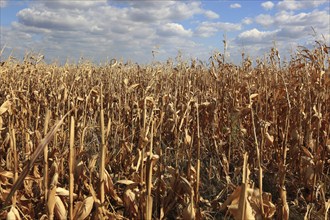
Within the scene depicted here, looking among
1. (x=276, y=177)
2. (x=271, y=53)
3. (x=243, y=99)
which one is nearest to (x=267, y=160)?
(x=276, y=177)

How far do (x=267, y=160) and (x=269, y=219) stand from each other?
186cm

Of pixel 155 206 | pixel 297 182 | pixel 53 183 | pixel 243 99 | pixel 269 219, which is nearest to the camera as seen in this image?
pixel 53 183

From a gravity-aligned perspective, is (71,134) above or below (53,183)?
above

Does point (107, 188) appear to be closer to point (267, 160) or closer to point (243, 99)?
point (267, 160)

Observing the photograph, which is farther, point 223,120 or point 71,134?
point 223,120

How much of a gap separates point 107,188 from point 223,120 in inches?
94.3

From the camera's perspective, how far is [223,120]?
4395mm

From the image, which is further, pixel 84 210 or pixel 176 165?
pixel 176 165

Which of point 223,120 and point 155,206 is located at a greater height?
point 223,120

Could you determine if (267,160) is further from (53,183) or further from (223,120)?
(53,183)

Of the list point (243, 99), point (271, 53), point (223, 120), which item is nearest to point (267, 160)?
point (223, 120)

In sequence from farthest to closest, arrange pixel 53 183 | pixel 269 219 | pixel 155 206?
1. pixel 155 206
2. pixel 269 219
3. pixel 53 183

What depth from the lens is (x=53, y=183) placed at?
5.71 feet

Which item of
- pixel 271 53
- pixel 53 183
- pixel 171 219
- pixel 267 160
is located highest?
pixel 271 53
